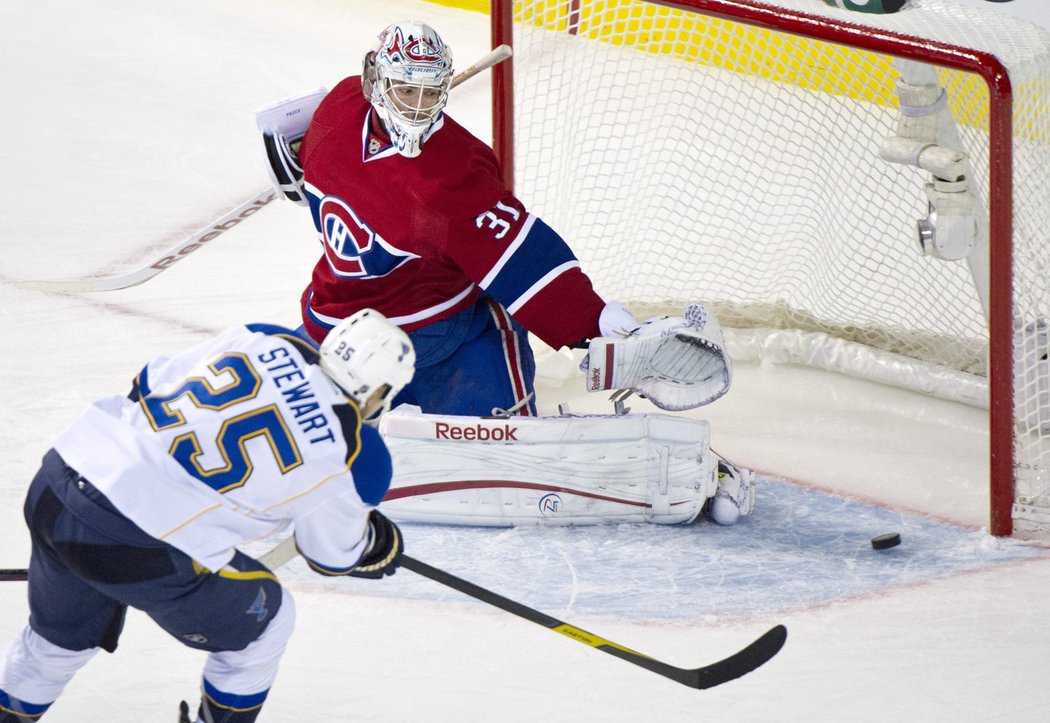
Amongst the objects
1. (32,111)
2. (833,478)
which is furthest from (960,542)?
(32,111)

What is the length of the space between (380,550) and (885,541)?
1.18 meters

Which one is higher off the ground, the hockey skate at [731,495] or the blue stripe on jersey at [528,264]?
the blue stripe on jersey at [528,264]

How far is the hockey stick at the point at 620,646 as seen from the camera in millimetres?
2418

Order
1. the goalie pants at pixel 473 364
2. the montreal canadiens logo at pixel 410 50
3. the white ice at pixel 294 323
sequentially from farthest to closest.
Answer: the goalie pants at pixel 473 364, the montreal canadiens logo at pixel 410 50, the white ice at pixel 294 323

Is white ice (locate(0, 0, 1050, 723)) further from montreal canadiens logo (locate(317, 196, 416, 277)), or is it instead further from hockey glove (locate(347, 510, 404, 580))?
montreal canadiens logo (locate(317, 196, 416, 277))

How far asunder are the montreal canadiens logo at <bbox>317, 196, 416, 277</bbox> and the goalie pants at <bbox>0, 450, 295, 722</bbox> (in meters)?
0.99

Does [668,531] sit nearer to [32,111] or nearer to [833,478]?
[833,478]

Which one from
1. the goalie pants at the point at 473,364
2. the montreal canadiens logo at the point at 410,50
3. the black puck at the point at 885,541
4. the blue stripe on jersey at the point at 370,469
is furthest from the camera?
the goalie pants at the point at 473,364

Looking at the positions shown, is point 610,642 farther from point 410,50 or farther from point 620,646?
point 410,50

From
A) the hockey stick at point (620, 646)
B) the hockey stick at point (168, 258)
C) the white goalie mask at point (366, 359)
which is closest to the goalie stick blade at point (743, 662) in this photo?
the hockey stick at point (620, 646)

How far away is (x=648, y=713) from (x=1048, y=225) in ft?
4.06

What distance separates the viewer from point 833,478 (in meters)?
3.37

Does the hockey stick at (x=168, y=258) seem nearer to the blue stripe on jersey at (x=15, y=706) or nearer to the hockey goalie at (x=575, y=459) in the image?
the hockey goalie at (x=575, y=459)

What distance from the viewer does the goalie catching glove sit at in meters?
3.02
